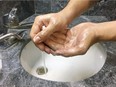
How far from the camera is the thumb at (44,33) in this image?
2.70 feet

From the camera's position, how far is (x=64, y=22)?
0.90 m

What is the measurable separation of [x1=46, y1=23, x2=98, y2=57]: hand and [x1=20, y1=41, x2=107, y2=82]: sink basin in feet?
0.68

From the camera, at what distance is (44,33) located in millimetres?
828

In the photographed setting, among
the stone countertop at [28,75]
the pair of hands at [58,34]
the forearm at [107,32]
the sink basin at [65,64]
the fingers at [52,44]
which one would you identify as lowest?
the sink basin at [65,64]

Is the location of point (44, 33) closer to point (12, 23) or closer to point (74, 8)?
point (74, 8)

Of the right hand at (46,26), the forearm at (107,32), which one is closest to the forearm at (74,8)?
the right hand at (46,26)

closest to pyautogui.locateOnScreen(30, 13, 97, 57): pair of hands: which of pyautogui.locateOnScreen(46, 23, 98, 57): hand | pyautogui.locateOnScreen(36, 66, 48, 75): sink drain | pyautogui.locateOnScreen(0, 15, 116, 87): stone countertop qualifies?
pyautogui.locateOnScreen(46, 23, 98, 57): hand

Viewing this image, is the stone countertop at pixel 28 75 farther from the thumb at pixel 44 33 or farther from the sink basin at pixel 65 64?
the thumb at pixel 44 33

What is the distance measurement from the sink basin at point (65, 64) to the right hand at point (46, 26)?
179 mm

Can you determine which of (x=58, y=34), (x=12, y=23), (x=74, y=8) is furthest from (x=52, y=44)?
(x=12, y=23)

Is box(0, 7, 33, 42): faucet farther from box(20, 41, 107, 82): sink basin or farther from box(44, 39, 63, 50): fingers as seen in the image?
box(44, 39, 63, 50): fingers

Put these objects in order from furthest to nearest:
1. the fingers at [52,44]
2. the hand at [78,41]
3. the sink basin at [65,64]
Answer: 1. the sink basin at [65,64]
2. the fingers at [52,44]
3. the hand at [78,41]

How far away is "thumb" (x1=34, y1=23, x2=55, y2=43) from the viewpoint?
32.4 inches

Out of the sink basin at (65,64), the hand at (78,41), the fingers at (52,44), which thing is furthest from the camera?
the sink basin at (65,64)
